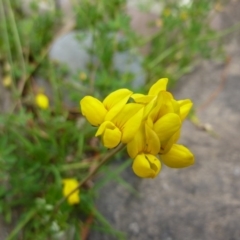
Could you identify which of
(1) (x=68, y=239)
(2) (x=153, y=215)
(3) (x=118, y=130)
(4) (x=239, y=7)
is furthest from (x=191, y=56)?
(3) (x=118, y=130)

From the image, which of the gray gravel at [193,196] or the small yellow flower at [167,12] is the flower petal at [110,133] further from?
the small yellow flower at [167,12]

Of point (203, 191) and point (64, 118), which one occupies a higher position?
point (64, 118)

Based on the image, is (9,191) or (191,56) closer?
(9,191)

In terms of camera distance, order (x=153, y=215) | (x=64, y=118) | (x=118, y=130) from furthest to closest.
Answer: (x=64, y=118), (x=153, y=215), (x=118, y=130)

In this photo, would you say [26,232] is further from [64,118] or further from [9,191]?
[64,118]

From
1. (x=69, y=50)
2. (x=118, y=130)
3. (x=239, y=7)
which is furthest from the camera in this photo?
(x=239, y=7)

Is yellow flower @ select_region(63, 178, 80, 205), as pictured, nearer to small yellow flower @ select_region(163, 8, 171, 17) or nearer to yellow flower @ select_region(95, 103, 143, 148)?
yellow flower @ select_region(95, 103, 143, 148)

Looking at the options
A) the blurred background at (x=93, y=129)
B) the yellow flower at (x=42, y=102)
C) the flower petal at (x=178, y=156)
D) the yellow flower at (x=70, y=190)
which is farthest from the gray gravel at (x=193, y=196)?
the flower petal at (x=178, y=156)

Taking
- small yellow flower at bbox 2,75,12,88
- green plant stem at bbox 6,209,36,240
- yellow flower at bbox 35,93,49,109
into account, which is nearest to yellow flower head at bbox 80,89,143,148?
green plant stem at bbox 6,209,36,240
